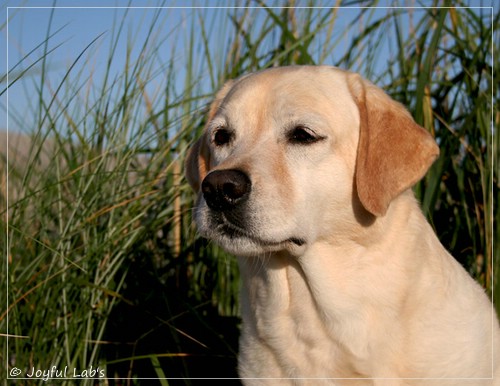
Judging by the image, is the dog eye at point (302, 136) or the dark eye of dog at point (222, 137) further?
the dark eye of dog at point (222, 137)

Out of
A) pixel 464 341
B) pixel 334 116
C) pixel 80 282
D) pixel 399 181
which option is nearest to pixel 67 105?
pixel 80 282

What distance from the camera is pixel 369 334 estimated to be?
9.19 ft

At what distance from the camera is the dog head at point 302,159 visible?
105 inches

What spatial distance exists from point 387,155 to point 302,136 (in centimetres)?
32

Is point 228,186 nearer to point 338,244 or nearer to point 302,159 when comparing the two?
point 302,159

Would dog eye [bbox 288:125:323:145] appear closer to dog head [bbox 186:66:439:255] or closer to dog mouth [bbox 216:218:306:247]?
dog head [bbox 186:66:439:255]

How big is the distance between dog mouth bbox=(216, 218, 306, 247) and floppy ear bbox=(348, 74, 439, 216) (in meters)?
0.31

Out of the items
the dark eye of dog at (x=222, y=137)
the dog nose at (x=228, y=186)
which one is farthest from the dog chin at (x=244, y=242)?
the dark eye of dog at (x=222, y=137)

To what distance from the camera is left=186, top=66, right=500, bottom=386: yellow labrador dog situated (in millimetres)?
2729

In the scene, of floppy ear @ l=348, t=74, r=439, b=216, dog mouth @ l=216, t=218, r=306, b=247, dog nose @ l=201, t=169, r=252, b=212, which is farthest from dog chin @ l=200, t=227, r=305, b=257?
floppy ear @ l=348, t=74, r=439, b=216

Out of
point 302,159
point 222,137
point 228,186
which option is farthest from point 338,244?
point 222,137

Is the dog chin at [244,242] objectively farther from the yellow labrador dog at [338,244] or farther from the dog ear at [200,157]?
the dog ear at [200,157]

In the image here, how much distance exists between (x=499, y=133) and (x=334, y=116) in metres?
1.52

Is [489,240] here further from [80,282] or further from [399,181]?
[80,282]
